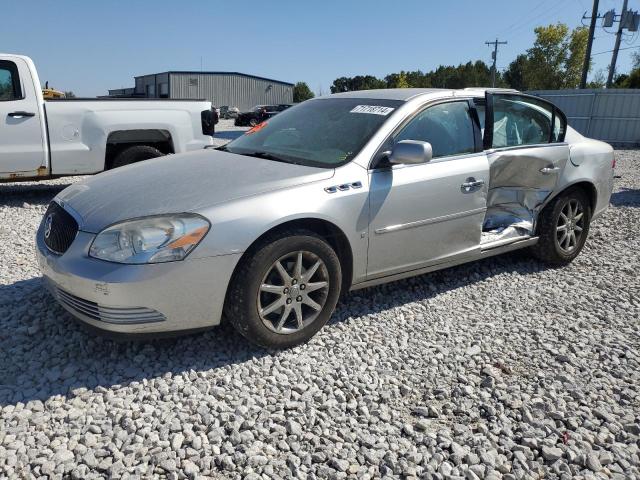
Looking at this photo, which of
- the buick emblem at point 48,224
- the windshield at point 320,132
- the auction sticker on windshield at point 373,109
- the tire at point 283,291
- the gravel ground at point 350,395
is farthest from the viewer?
the auction sticker on windshield at point 373,109

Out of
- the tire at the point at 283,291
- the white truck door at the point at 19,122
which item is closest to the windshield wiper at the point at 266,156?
the tire at the point at 283,291

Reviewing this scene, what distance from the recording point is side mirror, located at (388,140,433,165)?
340 centimetres

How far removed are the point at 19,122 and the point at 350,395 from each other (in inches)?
242

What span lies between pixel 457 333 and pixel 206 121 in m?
5.63

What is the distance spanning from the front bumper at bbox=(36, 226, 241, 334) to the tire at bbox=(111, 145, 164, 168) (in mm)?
4798

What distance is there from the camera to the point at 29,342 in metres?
3.27

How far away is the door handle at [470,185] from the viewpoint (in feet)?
13.0

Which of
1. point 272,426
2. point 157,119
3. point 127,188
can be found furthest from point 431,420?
point 157,119

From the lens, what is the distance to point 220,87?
5394 cm

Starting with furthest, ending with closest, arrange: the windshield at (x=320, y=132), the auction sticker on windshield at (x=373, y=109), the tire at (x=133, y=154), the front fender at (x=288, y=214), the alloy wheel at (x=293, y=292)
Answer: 1. the tire at (x=133, y=154)
2. the auction sticker on windshield at (x=373, y=109)
3. the windshield at (x=320, y=132)
4. the alloy wheel at (x=293, y=292)
5. the front fender at (x=288, y=214)

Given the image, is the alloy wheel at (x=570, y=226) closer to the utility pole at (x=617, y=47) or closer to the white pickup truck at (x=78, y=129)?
the white pickup truck at (x=78, y=129)

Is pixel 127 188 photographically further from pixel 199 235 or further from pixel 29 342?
pixel 29 342

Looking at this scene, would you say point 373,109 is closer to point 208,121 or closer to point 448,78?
point 208,121

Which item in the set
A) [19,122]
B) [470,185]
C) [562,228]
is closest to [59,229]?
[470,185]
